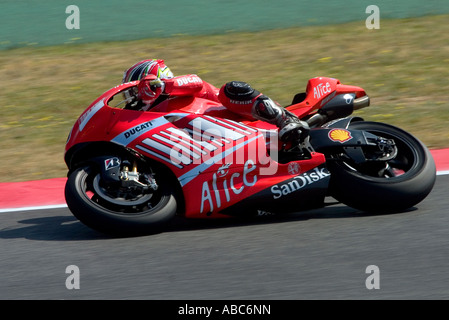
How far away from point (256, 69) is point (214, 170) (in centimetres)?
633

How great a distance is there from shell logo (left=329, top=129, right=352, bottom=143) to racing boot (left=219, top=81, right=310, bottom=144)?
0.68 ft

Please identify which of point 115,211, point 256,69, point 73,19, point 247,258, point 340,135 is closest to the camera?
point 247,258

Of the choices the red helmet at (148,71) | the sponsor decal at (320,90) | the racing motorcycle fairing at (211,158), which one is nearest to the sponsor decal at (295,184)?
the racing motorcycle fairing at (211,158)

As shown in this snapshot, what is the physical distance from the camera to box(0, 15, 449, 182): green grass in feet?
31.6

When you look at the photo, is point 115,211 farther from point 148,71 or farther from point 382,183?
point 382,183

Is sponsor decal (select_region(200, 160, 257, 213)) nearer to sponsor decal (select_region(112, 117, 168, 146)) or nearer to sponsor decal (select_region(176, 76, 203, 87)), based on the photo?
sponsor decal (select_region(112, 117, 168, 146))

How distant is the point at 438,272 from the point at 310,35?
876 centimetres

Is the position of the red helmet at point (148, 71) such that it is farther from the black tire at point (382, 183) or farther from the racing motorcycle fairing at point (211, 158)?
the black tire at point (382, 183)

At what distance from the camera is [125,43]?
13.0 metres

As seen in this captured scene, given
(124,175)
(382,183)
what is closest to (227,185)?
(124,175)

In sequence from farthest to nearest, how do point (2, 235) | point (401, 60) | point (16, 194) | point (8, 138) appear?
point (401, 60) < point (8, 138) < point (16, 194) < point (2, 235)

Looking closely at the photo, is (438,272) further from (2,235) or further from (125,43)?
(125,43)

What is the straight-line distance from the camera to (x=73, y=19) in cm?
1351
